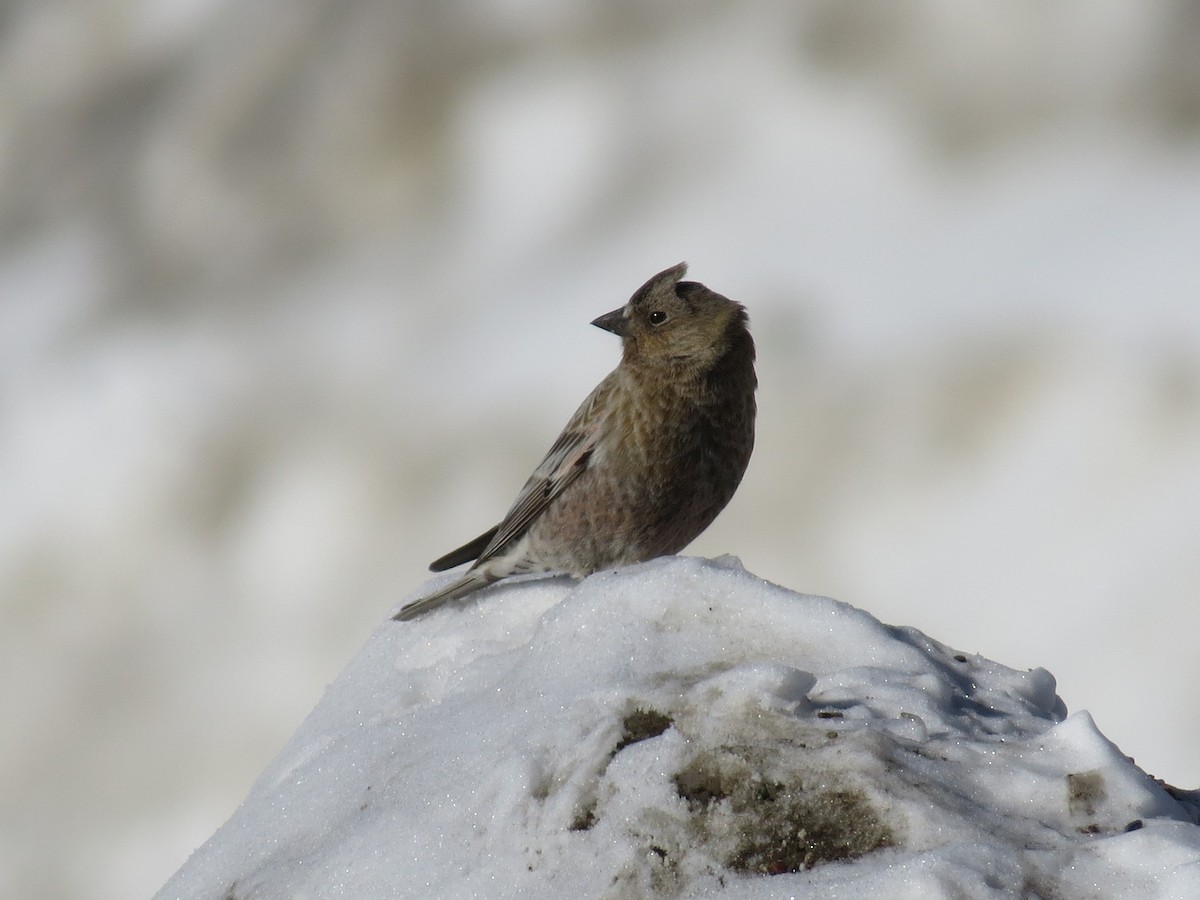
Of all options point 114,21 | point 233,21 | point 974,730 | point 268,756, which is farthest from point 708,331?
point 114,21

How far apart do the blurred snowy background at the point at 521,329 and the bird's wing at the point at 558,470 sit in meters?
3.91

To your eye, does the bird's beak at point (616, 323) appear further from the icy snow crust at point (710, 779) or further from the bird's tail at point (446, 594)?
the icy snow crust at point (710, 779)

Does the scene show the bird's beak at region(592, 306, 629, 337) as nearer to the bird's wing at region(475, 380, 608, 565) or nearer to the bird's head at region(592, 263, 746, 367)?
the bird's head at region(592, 263, 746, 367)

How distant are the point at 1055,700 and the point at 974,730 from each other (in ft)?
2.08

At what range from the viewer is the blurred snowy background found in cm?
847

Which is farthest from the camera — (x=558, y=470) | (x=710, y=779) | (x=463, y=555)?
(x=558, y=470)

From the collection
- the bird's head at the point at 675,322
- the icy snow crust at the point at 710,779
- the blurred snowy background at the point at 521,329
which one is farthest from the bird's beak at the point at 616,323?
the blurred snowy background at the point at 521,329

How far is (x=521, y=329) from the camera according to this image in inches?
414

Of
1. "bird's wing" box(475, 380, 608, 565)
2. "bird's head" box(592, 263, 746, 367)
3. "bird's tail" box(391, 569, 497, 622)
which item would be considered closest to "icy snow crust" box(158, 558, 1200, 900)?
"bird's tail" box(391, 569, 497, 622)

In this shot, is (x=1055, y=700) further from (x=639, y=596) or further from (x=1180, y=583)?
(x=1180, y=583)

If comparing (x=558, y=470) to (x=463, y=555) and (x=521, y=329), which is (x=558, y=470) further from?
(x=521, y=329)

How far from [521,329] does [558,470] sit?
228 inches

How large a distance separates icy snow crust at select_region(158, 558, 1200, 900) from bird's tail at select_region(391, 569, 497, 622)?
62 centimetres

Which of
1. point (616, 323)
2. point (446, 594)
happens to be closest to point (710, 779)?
point (446, 594)
